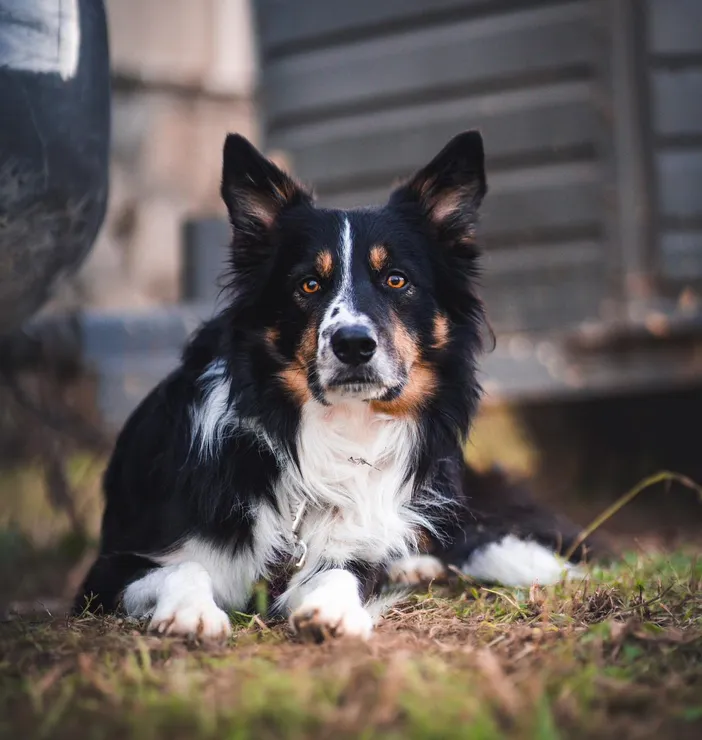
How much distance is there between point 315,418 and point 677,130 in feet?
12.3

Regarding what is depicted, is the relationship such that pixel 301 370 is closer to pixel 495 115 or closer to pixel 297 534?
pixel 297 534

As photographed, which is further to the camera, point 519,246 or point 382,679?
point 519,246

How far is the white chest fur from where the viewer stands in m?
3.03

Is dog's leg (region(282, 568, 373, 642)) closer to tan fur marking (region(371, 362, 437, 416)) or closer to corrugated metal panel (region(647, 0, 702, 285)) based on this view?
tan fur marking (region(371, 362, 437, 416))

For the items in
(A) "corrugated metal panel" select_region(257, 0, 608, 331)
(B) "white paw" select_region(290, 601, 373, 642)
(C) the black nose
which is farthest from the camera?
(A) "corrugated metal panel" select_region(257, 0, 608, 331)

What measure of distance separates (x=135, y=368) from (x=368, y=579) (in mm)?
3245

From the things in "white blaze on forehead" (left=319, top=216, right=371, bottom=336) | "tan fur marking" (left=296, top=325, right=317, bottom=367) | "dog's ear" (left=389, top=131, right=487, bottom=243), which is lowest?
"tan fur marking" (left=296, top=325, right=317, bottom=367)

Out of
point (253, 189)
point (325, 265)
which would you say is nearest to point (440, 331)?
point (325, 265)

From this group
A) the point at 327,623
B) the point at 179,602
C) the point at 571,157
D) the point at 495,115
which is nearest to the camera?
the point at 327,623

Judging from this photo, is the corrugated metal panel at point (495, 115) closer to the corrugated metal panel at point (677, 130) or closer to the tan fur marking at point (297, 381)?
the corrugated metal panel at point (677, 130)

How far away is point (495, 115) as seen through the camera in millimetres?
6027

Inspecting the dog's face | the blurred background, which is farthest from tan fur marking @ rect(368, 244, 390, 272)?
the blurred background

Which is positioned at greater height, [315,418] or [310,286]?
[310,286]

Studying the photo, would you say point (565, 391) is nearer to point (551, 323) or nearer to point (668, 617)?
point (551, 323)
